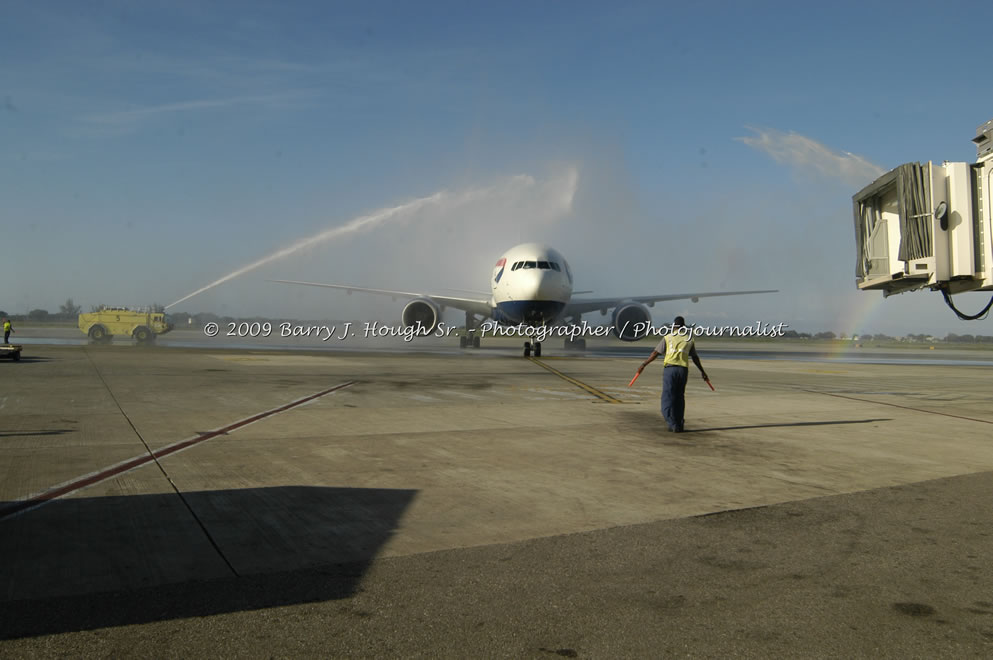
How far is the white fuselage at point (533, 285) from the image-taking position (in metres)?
29.6

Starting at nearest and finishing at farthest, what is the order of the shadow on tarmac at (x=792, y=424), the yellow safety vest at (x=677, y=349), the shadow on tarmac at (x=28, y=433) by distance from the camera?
1. the shadow on tarmac at (x=28, y=433)
2. the yellow safety vest at (x=677, y=349)
3. the shadow on tarmac at (x=792, y=424)

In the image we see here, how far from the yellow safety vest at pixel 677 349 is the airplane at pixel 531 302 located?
63.3ft

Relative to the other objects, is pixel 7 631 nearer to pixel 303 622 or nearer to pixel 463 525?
pixel 303 622

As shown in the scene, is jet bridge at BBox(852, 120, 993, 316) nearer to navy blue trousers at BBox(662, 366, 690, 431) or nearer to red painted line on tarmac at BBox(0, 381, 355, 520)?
navy blue trousers at BBox(662, 366, 690, 431)

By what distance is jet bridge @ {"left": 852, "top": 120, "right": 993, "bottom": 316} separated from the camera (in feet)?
26.8

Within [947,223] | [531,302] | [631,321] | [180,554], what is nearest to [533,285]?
[531,302]

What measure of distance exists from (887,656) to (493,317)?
1288 inches

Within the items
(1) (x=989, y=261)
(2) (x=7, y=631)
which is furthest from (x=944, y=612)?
(1) (x=989, y=261)

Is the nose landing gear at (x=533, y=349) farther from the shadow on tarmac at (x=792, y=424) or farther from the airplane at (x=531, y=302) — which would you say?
the shadow on tarmac at (x=792, y=424)

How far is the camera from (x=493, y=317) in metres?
35.7

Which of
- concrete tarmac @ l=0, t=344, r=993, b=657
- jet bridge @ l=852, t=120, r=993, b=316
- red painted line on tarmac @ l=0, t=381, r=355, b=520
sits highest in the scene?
jet bridge @ l=852, t=120, r=993, b=316

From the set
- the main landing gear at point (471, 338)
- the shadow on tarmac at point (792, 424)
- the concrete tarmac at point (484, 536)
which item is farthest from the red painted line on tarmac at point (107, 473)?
the main landing gear at point (471, 338)

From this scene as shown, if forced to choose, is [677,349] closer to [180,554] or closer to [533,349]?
[180,554]

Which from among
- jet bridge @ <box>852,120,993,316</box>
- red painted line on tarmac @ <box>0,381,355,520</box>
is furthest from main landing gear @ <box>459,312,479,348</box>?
jet bridge @ <box>852,120,993,316</box>
